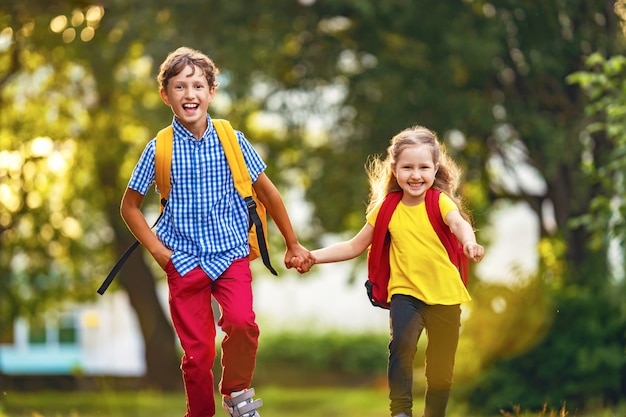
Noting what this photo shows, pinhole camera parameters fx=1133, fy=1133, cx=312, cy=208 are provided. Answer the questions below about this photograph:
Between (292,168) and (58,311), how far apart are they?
17.6ft

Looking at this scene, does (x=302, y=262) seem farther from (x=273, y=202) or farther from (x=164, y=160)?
(x=164, y=160)

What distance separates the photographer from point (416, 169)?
5.61 m

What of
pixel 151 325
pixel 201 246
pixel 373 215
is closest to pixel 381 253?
pixel 373 215

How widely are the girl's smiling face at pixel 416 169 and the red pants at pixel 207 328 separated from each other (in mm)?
906

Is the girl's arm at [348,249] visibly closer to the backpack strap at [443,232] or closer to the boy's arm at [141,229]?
the backpack strap at [443,232]

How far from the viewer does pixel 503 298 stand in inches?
503

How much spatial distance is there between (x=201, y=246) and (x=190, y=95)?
734 mm

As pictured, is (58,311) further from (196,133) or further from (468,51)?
(196,133)

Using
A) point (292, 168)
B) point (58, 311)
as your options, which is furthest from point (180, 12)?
point (58, 311)

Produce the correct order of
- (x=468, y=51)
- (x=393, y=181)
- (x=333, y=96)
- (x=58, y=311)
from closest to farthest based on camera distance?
(x=393, y=181) → (x=468, y=51) → (x=333, y=96) → (x=58, y=311)

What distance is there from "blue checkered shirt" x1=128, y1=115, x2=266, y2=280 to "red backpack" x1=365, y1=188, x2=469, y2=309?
65 centimetres

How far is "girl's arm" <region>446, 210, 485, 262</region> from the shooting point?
17.2ft

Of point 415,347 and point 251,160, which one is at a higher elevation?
point 251,160

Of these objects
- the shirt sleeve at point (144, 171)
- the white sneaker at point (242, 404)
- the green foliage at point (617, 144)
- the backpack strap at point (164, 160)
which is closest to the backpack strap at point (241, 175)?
the backpack strap at point (164, 160)
